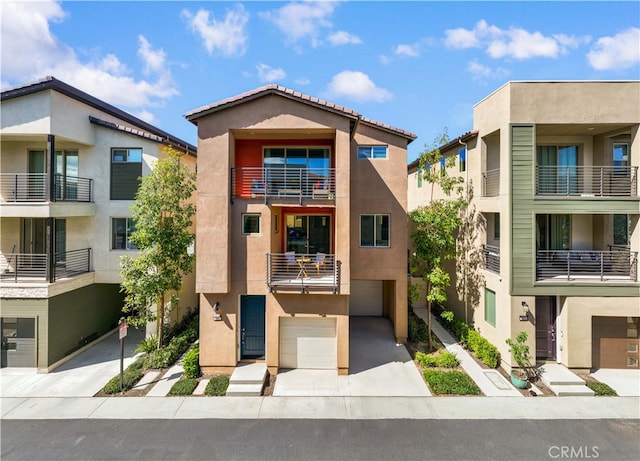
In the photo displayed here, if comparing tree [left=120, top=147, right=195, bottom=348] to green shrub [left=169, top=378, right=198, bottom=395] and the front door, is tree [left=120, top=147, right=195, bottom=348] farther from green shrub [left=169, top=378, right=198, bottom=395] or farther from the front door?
the front door

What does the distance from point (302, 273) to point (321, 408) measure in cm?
435

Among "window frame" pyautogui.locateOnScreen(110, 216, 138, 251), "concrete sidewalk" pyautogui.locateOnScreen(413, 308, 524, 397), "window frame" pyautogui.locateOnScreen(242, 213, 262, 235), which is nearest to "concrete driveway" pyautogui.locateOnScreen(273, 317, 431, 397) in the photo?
"concrete sidewalk" pyautogui.locateOnScreen(413, 308, 524, 397)

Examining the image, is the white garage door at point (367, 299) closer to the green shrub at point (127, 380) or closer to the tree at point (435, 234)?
the tree at point (435, 234)

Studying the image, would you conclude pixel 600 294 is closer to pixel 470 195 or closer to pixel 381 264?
pixel 470 195

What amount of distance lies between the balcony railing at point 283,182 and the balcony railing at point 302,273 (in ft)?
7.79

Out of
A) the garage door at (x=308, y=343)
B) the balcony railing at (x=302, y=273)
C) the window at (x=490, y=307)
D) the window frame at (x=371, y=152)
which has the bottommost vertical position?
the garage door at (x=308, y=343)

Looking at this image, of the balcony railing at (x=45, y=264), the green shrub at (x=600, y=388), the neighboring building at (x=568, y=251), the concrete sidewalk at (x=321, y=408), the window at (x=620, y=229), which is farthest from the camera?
the balcony railing at (x=45, y=264)

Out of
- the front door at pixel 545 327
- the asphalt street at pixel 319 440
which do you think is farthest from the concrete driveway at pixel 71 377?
the front door at pixel 545 327

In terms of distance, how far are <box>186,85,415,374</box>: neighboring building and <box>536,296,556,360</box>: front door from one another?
25.8 feet

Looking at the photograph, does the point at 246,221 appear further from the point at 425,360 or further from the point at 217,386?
the point at 425,360

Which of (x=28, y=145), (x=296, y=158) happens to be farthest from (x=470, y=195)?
(x=28, y=145)

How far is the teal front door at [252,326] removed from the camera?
12531 millimetres

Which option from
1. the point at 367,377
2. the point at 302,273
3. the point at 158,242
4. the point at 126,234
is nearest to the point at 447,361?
the point at 367,377

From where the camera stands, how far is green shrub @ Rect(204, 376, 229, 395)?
→ 34.9 feet
